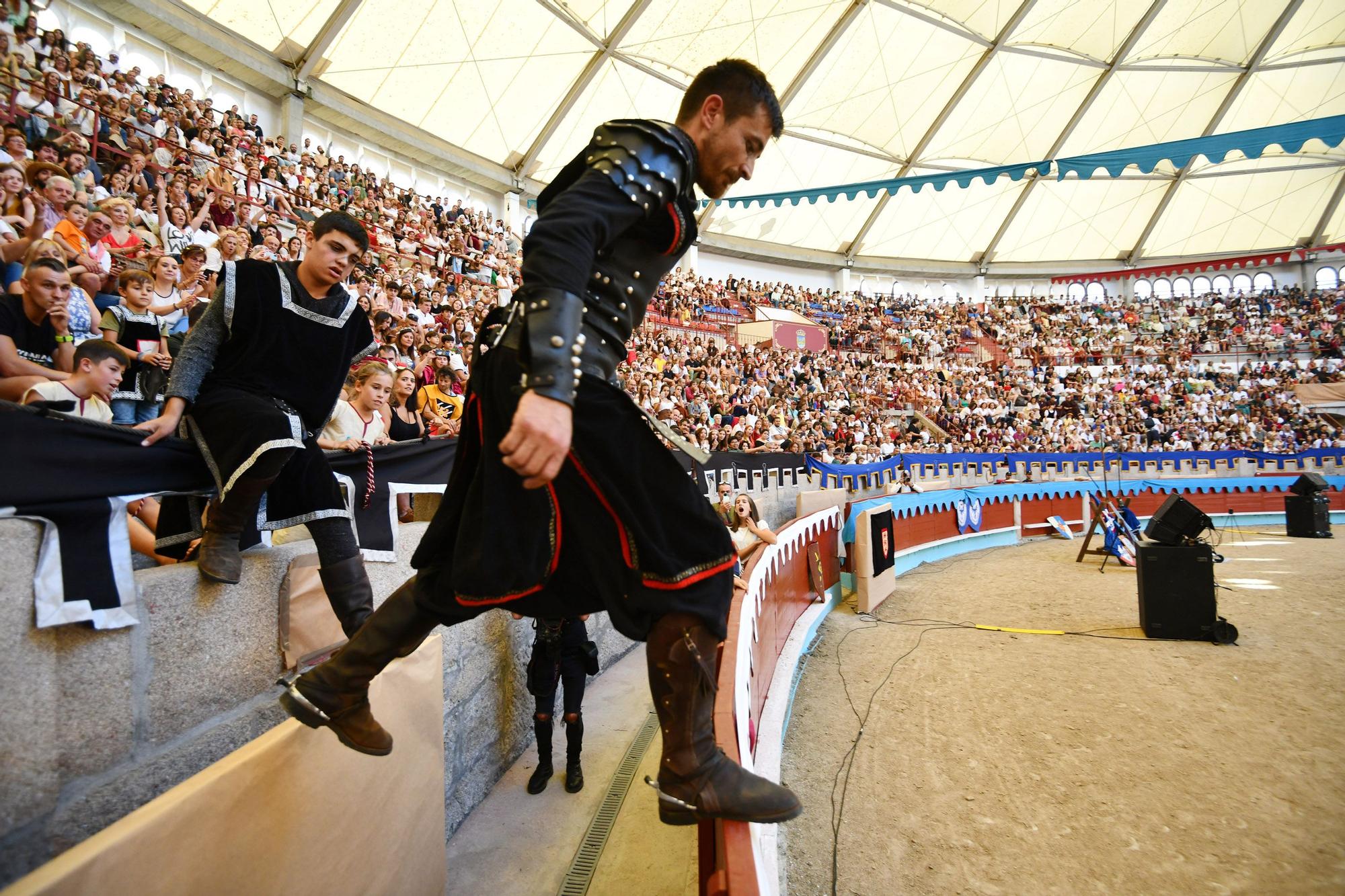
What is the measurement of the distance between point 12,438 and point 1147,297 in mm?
41282

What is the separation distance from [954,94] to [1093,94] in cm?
587

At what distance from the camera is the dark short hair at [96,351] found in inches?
102

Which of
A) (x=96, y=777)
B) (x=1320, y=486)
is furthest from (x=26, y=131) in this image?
(x=1320, y=486)

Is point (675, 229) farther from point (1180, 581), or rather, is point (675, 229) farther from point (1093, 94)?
point (1093, 94)

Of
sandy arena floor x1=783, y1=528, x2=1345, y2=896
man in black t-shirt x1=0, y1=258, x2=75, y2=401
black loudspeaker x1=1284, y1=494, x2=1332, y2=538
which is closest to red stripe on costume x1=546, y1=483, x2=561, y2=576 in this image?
sandy arena floor x1=783, y1=528, x2=1345, y2=896

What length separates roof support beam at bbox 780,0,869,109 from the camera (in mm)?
19578

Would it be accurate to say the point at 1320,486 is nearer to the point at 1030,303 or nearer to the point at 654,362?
the point at 654,362

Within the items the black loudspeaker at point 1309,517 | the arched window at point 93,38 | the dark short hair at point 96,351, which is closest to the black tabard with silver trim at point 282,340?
the dark short hair at point 96,351

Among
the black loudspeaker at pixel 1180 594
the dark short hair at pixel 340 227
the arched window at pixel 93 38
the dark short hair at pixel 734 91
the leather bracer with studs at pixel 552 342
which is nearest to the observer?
the leather bracer with studs at pixel 552 342

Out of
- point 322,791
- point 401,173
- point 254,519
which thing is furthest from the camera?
point 401,173

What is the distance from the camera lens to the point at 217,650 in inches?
73.4

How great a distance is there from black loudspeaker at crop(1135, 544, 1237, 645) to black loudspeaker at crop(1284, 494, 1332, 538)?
386 inches

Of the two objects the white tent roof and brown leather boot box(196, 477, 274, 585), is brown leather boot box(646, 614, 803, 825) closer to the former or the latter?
brown leather boot box(196, 477, 274, 585)

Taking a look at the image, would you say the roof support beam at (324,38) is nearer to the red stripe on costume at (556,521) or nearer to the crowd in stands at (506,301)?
the crowd in stands at (506,301)
